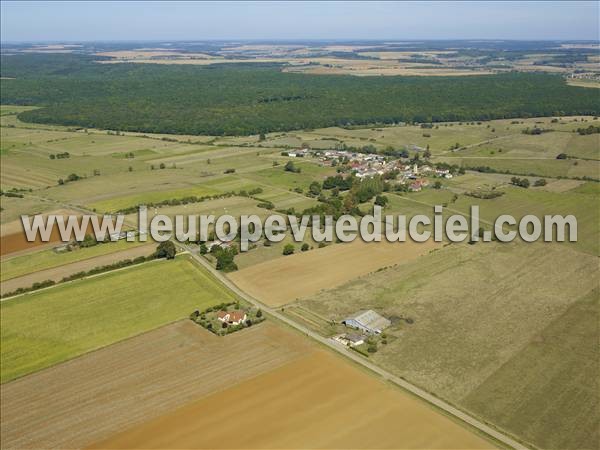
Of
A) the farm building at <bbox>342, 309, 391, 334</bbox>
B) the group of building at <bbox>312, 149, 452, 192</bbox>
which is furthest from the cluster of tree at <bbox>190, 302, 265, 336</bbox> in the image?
the group of building at <bbox>312, 149, 452, 192</bbox>

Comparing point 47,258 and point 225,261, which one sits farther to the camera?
point 47,258

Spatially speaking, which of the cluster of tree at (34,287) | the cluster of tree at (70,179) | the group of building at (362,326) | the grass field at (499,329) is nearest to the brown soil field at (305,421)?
the grass field at (499,329)

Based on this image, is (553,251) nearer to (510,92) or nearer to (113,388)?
(113,388)

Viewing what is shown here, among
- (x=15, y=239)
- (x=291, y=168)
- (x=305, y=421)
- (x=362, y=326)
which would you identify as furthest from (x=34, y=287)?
(x=291, y=168)

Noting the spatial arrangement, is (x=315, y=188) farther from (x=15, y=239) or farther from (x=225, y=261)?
(x=15, y=239)

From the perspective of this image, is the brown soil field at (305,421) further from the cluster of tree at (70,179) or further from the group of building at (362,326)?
the cluster of tree at (70,179)

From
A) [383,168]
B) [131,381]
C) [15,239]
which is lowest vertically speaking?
[131,381]

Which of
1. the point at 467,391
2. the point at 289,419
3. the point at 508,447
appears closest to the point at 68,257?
the point at 289,419
